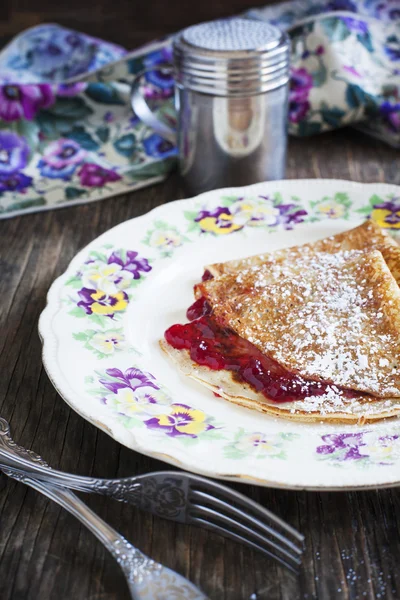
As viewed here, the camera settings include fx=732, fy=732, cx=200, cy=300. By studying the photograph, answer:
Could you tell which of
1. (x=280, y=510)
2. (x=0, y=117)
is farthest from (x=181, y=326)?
(x=0, y=117)

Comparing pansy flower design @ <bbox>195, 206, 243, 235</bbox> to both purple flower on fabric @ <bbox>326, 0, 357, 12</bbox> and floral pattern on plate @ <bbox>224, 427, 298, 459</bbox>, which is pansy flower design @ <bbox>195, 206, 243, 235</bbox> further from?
purple flower on fabric @ <bbox>326, 0, 357, 12</bbox>

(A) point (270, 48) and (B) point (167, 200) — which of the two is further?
(B) point (167, 200)

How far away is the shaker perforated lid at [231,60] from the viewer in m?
3.03

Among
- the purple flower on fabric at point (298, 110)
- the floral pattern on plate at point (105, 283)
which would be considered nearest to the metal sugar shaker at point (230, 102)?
the purple flower on fabric at point (298, 110)

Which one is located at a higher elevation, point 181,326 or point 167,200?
point 181,326

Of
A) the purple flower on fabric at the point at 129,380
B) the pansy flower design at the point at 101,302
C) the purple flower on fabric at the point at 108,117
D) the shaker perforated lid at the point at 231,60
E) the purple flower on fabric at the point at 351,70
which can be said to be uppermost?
the shaker perforated lid at the point at 231,60

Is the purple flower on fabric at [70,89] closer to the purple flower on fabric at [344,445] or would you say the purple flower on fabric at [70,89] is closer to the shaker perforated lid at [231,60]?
the shaker perforated lid at [231,60]

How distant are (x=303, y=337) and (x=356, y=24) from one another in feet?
7.72

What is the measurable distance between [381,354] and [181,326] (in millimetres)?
630

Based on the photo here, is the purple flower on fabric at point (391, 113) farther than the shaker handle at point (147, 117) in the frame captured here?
Yes

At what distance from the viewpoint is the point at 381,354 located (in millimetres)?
2182

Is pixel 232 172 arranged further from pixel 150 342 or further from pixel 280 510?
pixel 280 510

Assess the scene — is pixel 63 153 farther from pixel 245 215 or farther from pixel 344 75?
pixel 344 75

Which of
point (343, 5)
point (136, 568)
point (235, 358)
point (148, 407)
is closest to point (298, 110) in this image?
point (343, 5)
